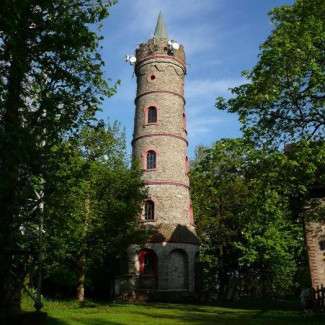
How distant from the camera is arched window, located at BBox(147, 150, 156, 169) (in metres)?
31.3

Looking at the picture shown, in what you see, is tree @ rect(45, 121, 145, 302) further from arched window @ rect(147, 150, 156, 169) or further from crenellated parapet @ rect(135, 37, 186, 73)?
crenellated parapet @ rect(135, 37, 186, 73)

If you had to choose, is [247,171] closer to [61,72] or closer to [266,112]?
[266,112]

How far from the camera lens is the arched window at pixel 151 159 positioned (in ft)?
103

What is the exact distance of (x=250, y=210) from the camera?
1928 cm

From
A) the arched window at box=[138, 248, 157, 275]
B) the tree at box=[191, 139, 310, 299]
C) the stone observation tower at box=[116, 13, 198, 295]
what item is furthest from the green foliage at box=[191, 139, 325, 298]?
the arched window at box=[138, 248, 157, 275]

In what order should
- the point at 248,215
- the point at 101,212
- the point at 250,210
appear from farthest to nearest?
the point at 101,212, the point at 248,215, the point at 250,210

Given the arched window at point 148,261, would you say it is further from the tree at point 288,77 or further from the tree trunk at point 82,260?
the tree at point 288,77

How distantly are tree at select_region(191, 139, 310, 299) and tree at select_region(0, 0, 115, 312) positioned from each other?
685 centimetres

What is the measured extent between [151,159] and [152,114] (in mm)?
3445

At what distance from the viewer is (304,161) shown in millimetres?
15531

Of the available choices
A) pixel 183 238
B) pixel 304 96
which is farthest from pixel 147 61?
pixel 304 96

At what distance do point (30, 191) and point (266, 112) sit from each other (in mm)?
10674

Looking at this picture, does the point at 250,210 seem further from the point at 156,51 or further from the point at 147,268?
the point at 156,51

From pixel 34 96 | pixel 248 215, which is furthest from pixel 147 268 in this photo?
pixel 34 96
